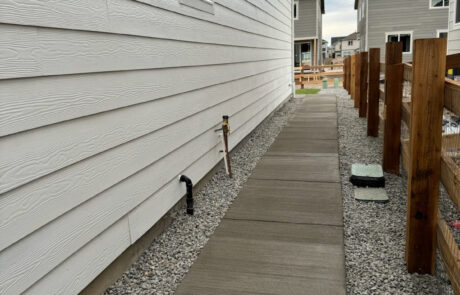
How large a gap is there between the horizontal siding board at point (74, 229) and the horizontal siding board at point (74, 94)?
475 mm

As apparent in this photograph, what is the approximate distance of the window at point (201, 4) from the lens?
11.5 ft

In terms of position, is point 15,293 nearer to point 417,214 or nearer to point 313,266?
point 313,266

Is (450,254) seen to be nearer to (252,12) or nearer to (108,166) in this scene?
(108,166)

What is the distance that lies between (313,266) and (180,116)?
1644mm

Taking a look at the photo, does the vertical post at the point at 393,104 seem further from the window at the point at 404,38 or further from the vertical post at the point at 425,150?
the window at the point at 404,38

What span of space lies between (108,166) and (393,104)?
122 inches

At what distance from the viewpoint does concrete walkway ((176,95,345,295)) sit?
2.32 meters

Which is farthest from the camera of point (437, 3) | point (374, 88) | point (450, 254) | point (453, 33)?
point (437, 3)

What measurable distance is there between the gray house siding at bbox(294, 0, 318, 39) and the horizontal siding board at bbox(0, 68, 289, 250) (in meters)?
18.7

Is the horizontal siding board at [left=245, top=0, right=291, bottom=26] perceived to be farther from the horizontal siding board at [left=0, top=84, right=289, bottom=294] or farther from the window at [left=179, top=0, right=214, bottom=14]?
the horizontal siding board at [left=0, top=84, right=289, bottom=294]

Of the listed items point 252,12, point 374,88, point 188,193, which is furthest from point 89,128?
point 252,12

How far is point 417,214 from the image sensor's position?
2.29 m

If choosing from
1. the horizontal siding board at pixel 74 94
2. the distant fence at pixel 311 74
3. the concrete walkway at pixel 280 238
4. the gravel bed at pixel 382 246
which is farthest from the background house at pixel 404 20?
the horizontal siding board at pixel 74 94

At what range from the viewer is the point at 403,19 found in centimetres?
1820
